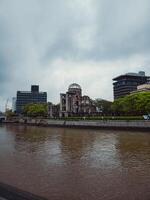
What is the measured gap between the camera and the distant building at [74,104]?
156 metres

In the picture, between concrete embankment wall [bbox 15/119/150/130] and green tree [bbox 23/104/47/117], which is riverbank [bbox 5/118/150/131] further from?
green tree [bbox 23/104/47/117]

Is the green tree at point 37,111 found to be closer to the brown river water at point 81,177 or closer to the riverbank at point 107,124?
the riverbank at point 107,124

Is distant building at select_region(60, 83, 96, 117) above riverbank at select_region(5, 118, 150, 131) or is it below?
above

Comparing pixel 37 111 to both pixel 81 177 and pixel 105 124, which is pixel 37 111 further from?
pixel 81 177

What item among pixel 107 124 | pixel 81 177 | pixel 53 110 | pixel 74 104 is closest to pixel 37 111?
pixel 53 110

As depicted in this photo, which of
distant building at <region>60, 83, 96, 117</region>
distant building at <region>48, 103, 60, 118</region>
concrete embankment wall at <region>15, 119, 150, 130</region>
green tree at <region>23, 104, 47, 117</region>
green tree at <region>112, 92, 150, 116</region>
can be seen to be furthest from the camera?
green tree at <region>23, 104, 47, 117</region>

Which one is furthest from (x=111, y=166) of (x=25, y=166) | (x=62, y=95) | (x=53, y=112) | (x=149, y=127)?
(x=53, y=112)

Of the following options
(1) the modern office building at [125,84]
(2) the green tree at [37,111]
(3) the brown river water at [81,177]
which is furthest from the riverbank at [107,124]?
(1) the modern office building at [125,84]

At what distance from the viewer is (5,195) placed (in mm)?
13312

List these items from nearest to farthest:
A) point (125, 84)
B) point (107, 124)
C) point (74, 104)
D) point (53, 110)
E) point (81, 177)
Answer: point (81, 177) < point (107, 124) < point (74, 104) < point (53, 110) < point (125, 84)

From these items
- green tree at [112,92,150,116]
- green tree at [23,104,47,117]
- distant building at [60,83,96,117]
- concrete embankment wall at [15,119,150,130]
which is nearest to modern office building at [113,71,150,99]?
distant building at [60,83,96,117]

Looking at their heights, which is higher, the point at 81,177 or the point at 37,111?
the point at 37,111

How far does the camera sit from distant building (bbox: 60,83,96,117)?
156500 mm

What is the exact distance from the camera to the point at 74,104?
6176 inches
